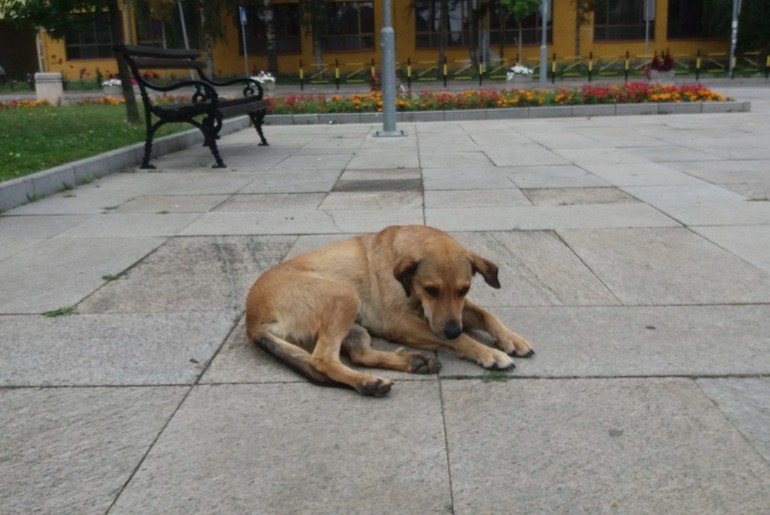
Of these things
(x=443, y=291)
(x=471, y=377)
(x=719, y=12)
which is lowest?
(x=471, y=377)

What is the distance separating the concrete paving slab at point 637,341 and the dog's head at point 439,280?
297 millimetres

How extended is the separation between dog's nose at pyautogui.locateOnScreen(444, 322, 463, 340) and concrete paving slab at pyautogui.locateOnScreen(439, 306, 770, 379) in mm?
247

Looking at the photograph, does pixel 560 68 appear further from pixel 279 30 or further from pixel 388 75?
pixel 388 75

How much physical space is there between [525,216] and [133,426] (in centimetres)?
468

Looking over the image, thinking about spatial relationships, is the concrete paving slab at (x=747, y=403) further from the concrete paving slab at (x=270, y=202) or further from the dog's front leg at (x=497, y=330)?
the concrete paving slab at (x=270, y=202)

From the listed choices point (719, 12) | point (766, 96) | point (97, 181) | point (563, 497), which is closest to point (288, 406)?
point (563, 497)

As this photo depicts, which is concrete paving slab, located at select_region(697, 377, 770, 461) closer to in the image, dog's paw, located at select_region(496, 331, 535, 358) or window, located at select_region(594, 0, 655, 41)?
dog's paw, located at select_region(496, 331, 535, 358)

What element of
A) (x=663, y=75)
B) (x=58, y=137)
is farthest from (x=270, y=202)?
(x=663, y=75)

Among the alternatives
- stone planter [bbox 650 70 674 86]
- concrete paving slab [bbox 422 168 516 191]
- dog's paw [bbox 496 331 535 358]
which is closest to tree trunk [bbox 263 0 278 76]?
stone planter [bbox 650 70 674 86]

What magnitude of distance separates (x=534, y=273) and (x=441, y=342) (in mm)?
1721

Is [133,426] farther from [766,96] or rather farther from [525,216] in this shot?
[766,96]

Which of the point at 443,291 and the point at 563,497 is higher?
the point at 443,291

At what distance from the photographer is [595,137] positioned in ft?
43.8

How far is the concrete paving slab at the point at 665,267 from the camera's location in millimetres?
4539
